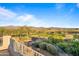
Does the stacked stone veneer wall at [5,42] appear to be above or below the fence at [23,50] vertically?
above

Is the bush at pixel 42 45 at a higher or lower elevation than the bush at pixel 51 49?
higher

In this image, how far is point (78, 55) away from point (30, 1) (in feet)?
2.51

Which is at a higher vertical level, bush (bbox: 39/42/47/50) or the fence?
bush (bbox: 39/42/47/50)

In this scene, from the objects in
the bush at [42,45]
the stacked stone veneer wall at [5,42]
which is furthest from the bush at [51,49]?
the stacked stone veneer wall at [5,42]

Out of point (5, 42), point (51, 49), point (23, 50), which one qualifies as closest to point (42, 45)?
point (51, 49)

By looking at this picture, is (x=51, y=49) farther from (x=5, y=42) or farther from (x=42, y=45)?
(x=5, y=42)

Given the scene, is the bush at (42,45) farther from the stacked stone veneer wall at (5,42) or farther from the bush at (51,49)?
the stacked stone veneer wall at (5,42)

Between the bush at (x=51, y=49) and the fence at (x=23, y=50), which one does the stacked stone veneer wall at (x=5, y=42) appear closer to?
the fence at (x=23, y=50)

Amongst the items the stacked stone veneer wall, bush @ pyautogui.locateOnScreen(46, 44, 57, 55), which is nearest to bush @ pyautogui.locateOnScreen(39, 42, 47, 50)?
bush @ pyautogui.locateOnScreen(46, 44, 57, 55)

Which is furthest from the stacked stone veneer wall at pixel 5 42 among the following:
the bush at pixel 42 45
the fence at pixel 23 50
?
the bush at pixel 42 45

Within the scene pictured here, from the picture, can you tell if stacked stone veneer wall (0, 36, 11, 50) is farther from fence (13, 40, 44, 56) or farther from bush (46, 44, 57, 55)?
bush (46, 44, 57, 55)

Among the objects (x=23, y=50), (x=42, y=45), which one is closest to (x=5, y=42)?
(x=23, y=50)

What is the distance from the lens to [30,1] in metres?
2.08

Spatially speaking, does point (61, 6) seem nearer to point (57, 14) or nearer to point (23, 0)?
point (57, 14)
